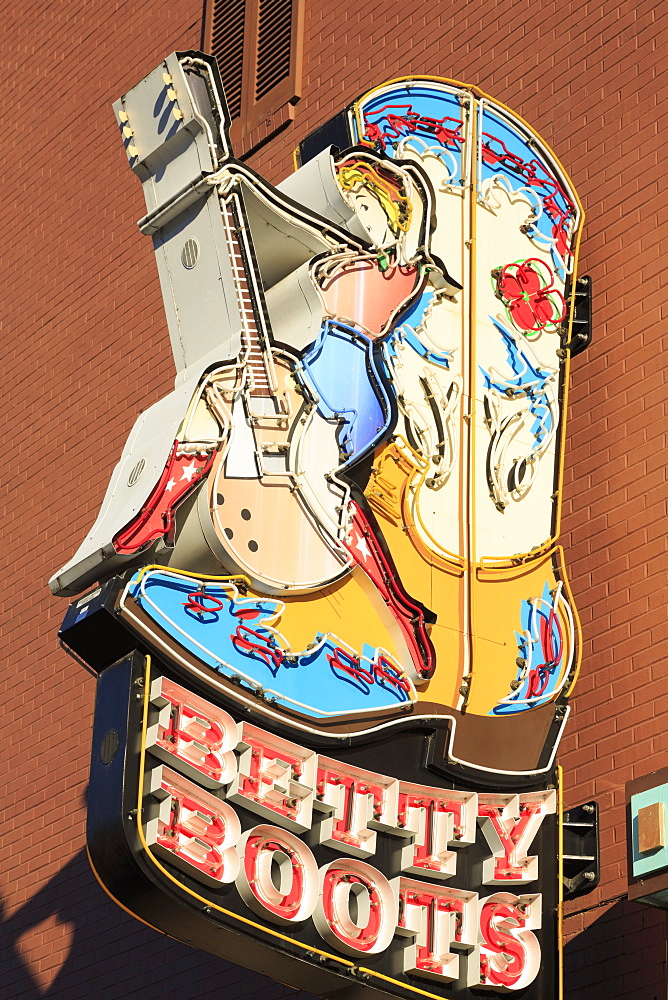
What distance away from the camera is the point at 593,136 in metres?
10.6

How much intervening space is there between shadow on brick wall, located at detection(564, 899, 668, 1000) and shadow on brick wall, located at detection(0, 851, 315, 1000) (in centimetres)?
227

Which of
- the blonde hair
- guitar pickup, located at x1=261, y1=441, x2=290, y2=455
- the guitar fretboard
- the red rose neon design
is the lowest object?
guitar pickup, located at x1=261, y1=441, x2=290, y2=455

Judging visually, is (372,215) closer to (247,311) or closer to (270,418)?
(247,311)

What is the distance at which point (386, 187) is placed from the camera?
9258 millimetres

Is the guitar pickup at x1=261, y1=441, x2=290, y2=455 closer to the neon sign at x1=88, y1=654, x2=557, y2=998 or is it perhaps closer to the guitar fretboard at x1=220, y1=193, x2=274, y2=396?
the guitar fretboard at x1=220, y1=193, x2=274, y2=396

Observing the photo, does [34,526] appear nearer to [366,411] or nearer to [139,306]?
[139,306]

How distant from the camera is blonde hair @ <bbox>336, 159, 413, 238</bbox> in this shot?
360 inches

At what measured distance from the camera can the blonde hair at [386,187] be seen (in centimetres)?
915

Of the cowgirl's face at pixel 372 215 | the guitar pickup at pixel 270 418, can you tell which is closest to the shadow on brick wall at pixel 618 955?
the guitar pickup at pixel 270 418

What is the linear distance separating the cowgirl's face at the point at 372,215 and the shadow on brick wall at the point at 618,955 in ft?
11.9

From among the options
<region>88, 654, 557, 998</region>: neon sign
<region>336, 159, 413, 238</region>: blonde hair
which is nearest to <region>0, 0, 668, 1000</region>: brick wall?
<region>88, 654, 557, 998</region>: neon sign

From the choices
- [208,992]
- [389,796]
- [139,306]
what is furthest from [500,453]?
[139,306]

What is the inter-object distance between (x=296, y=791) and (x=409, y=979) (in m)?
0.93

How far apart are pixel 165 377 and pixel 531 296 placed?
4.11 metres
